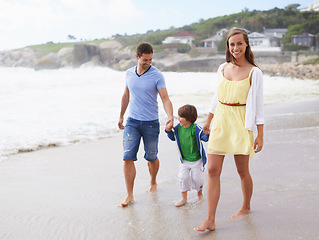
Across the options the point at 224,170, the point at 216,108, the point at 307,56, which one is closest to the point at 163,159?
the point at 224,170

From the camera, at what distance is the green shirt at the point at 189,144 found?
12.5 feet

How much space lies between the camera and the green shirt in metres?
3.82

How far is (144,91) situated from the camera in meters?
4.05

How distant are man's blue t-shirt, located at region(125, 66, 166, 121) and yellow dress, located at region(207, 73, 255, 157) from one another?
3.42ft

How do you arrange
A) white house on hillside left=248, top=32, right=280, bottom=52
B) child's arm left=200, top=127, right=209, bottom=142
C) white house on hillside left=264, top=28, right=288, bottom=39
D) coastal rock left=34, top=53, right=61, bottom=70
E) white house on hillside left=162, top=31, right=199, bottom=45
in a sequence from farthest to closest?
white house on hillside left=162, top=31, right=199, bottom=45 < coastal rock left=34, top=53, right=61, bottom=70 < white house on hillside left=264, top=28, right=288, bottom=39 < white house on hillside left=248, top=32, right=280, bottom=52 < child's arm left=200, top=127, right=209, bottom=142

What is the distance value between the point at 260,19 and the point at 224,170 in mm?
81490

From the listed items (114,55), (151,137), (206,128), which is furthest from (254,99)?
(114,55)

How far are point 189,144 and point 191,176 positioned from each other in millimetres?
326

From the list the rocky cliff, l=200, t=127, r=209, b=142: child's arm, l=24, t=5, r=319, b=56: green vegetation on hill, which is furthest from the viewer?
l=24, t=5, r=319, b=56: green vegetation on hill

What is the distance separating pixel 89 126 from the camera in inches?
372

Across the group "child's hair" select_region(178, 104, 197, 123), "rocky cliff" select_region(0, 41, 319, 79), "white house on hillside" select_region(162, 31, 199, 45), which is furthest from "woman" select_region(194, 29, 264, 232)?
"white house on hillside" select_region(162, 31, 199, 45)

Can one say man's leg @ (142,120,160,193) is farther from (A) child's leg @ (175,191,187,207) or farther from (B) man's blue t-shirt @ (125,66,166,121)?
(A) child's leg @ (175,191,187,207)

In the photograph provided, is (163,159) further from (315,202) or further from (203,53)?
(203,53)

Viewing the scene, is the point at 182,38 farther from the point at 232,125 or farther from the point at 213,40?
the point at 232,125
